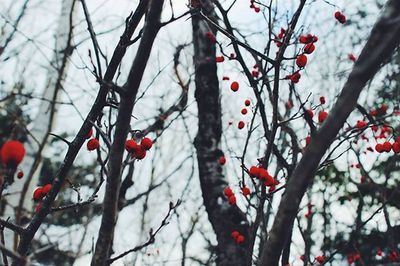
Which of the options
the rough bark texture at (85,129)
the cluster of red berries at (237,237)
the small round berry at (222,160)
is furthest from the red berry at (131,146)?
the small round berry at (222,160)

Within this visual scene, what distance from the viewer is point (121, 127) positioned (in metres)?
1.30

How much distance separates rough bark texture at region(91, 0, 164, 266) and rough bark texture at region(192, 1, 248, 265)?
2147 millimetres

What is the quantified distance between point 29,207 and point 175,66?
8.97 ft

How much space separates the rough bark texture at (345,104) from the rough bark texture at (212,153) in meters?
2.44

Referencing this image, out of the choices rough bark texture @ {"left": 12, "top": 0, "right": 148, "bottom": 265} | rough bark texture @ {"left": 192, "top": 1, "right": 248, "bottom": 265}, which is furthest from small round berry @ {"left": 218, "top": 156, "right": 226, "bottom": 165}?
rough bark texture @ {"left": 12, "top": 0, "right": 148, "bottom": 265}

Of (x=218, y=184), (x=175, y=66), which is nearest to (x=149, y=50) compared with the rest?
(x=218, y=184)

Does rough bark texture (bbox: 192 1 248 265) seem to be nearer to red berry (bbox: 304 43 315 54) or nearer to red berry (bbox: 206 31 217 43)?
red berry (bbox: 206 31 217 43)

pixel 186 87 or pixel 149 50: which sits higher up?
pixel 186 87

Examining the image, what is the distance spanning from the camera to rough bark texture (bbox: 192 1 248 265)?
3.65 m

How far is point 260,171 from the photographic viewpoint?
2.34 metres

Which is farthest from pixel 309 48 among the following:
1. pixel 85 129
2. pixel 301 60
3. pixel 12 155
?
pixel 12 155

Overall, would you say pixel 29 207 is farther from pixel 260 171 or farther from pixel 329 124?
pixel 329 124

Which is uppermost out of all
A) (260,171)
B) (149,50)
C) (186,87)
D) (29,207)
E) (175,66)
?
(175,66)

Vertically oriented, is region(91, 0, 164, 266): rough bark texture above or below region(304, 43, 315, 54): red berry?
below
